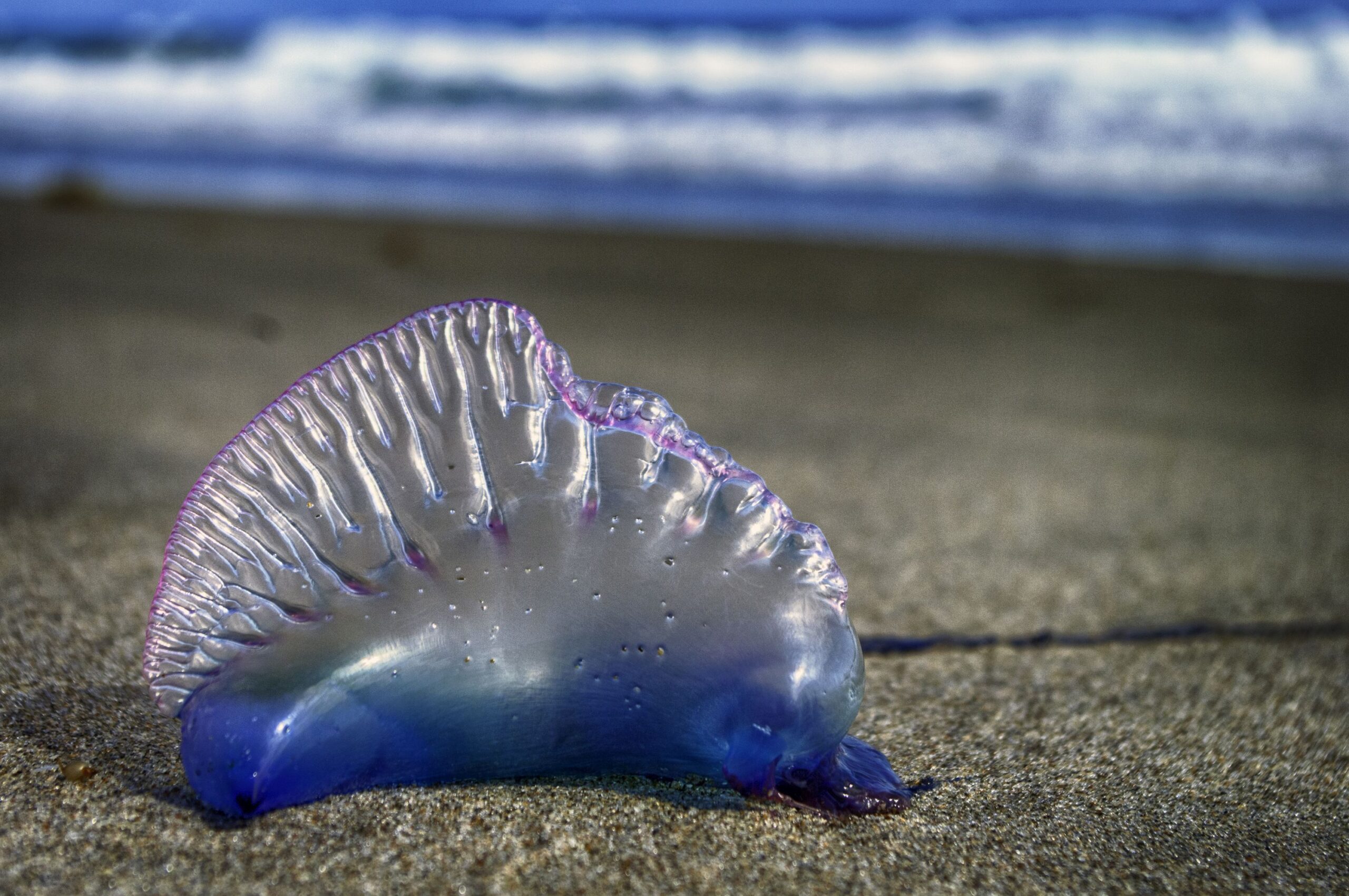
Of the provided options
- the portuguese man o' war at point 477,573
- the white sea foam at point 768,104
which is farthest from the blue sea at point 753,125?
the portuguese man o' war at point 477,573

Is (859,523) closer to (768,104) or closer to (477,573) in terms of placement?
(477,573)

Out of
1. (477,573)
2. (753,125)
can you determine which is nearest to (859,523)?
(477,573)

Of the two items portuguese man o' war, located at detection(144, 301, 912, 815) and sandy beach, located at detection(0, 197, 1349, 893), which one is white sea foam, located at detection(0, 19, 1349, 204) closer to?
sandy beach, located at detection(0, 197, 1349, 893)

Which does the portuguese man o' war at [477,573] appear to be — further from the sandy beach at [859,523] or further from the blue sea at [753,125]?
the blue sea at [753,125]

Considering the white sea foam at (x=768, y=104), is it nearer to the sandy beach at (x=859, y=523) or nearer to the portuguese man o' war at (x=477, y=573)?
the sandy beach at (x=859, y=523)

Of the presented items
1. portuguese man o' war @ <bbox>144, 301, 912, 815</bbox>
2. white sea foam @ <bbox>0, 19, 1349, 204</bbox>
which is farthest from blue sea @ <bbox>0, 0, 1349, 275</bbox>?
portuguese man o' war @ <bbox>144, 301, 912, 815</bbox>

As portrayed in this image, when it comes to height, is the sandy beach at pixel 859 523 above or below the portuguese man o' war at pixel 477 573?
below

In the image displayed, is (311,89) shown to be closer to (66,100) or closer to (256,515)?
(66,100)

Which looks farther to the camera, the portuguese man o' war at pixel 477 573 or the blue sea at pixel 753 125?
the blue sea at pixel 753 125
